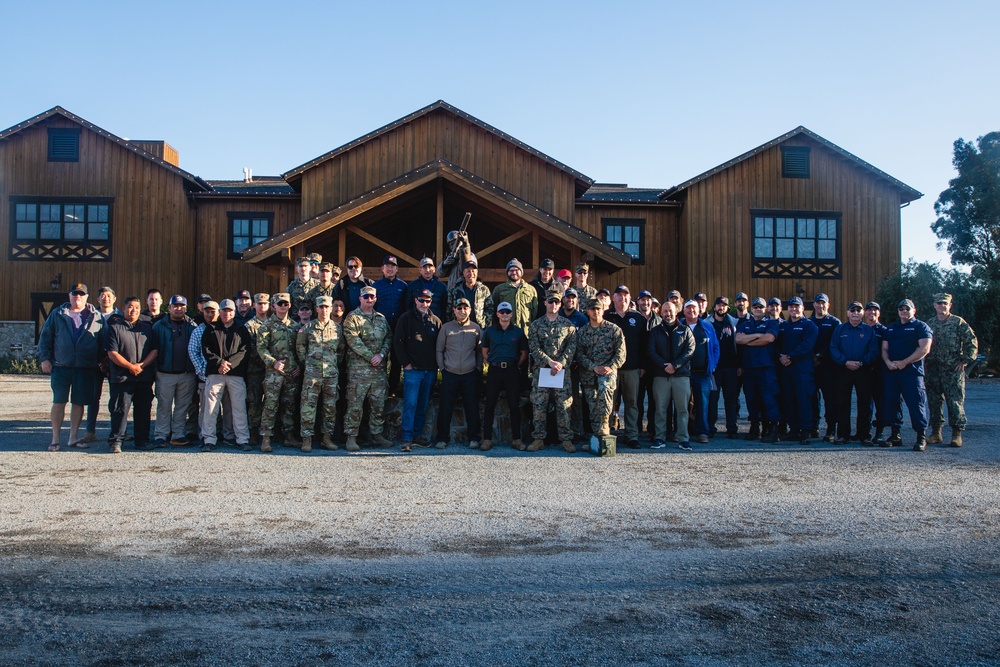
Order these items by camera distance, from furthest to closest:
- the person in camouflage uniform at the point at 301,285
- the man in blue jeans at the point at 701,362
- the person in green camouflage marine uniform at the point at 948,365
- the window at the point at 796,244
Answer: the window at the point at 796,244 → the person in camouflage uniform at the point at 301,285 → the man in blue jeans at the point at 701,362 → the person in green camouflage marine uniform at the point at 948,365

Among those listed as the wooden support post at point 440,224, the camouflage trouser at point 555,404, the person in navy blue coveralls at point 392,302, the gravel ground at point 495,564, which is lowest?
the gravel ground at point 495,564

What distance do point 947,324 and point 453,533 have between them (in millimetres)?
8091

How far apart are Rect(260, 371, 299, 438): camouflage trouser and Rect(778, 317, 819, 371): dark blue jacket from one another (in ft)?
21.7

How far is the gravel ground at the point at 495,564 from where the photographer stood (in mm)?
3607

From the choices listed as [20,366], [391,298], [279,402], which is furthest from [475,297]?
[20,366]

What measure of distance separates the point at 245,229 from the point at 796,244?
17674mm

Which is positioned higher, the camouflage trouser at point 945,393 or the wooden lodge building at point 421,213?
the wooden lodge building at point 421,213

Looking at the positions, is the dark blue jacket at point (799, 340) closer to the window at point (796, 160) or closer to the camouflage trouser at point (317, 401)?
the camouflage trouser at point (317, 401)

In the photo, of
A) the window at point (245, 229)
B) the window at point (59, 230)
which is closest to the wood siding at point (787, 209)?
the window at point (245, 229)

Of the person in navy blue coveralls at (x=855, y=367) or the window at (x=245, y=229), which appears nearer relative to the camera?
the person in navy blue coveralls at (x=855, y=367)

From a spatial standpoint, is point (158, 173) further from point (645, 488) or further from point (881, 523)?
point (881, 523)

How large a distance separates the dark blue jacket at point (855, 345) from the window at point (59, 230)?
70.4 feet

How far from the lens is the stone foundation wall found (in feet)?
76.4

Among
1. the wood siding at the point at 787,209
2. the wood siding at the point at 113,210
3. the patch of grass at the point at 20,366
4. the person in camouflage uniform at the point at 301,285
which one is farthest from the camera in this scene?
the wood siding at the point at 787,209
